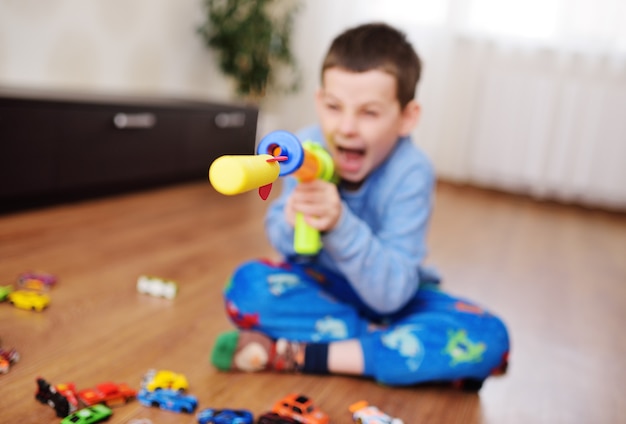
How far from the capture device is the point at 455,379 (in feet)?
Result: 3.11

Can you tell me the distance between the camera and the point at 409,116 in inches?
41.0

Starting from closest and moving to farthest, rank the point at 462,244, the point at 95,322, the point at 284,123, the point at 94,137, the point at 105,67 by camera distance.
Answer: the point at 95,322
the point at 94,137
the point at 462,244
the point at 105,67
the point at 284,123

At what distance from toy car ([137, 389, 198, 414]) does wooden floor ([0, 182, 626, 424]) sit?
1cm

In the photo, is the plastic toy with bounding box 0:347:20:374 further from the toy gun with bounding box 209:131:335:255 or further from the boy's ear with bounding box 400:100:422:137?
the boy's ear with bounding box 400:100:422:137

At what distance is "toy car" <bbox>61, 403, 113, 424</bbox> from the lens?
72 centimetres

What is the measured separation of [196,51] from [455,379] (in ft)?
7.86

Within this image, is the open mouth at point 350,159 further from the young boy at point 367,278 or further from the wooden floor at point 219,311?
the wooden floor at point 219,311

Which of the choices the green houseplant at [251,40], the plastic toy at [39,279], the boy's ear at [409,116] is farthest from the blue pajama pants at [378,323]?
the green houseplant at [251,40]

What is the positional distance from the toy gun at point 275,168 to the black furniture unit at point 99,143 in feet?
3.42

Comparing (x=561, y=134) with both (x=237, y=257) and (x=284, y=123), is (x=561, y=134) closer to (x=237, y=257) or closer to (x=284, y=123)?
(x=284, y=123)

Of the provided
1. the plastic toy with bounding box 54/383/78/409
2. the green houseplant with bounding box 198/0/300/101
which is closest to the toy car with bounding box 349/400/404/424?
the plastic toy with bounding box 54/383/78/409

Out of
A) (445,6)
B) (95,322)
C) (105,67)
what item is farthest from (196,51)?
(95,322)

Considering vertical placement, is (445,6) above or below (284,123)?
above

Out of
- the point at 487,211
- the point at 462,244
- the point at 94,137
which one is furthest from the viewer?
the point at 487,211
